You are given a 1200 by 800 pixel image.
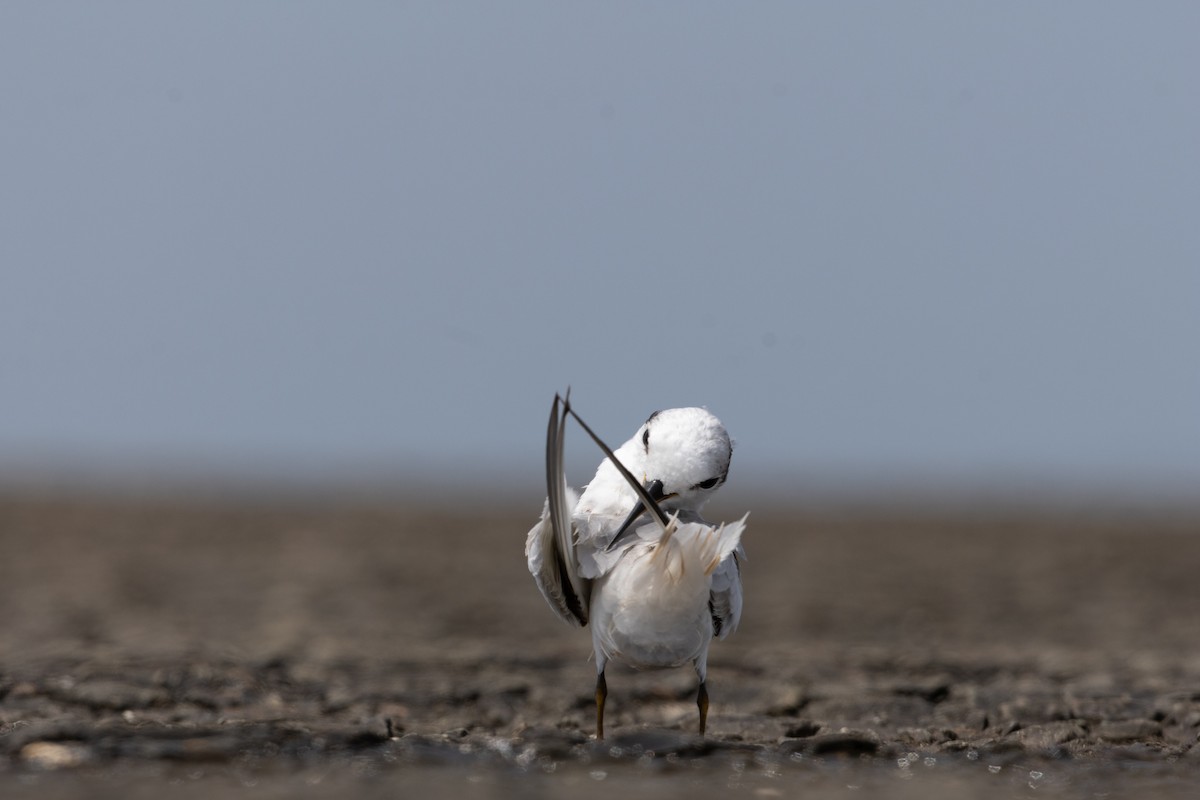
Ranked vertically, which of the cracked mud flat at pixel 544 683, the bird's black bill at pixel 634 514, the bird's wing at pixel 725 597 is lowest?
the cracked mud flat at pixel 544 683

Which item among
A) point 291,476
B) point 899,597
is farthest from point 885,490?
point 899,597

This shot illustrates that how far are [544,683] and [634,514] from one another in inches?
96.9

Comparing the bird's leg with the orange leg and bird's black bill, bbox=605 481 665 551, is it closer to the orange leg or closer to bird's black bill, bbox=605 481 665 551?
the orange leg

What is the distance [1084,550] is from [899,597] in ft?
20.1

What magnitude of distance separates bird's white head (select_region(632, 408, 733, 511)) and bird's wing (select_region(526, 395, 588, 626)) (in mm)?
312

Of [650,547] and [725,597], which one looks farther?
[725,597]

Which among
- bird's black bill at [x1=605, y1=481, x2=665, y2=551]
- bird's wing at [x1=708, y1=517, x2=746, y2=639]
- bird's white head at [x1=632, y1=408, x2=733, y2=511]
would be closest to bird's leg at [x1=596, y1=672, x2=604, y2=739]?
bird's wing at [x1=708, y1=517, x2=746, y2=639]

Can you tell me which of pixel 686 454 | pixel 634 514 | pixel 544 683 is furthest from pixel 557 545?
pixel 544 683

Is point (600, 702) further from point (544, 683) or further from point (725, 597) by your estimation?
point (544, 683)

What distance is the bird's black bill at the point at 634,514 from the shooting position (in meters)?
5.07

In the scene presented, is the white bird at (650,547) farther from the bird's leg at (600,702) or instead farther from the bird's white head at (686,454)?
the bird's leg at (600,702)

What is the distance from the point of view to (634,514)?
5129 mm

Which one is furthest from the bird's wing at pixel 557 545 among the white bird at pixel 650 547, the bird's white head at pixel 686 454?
the bird's white head at pixel 686 454

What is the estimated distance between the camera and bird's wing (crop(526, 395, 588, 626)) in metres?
4.73
